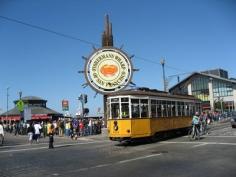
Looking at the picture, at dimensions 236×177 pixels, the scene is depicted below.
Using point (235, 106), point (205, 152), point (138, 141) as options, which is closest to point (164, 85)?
point (138, 141)

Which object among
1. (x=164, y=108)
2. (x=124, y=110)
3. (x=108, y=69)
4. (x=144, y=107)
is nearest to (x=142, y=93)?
(x=144, y=107)

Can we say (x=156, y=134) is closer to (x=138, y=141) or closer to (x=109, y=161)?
(x=138, y=141)

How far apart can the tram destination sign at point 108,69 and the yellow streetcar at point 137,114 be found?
36.5 feet

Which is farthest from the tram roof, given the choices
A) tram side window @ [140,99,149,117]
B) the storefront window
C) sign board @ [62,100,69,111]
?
the storefront window

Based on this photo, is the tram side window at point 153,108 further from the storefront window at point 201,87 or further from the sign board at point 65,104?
the storefront window at point 201,87

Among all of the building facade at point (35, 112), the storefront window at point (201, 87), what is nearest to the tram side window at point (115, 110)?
the building facade at point (35, 112)

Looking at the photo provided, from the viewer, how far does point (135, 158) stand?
1584 cm

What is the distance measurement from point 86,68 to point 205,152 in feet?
68.1

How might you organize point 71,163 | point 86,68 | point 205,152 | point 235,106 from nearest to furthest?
point 71,163
point 205,152
point 86,68
point 235,106

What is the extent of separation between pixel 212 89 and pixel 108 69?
68.0m

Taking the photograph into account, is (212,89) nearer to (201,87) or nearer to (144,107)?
(201,87)

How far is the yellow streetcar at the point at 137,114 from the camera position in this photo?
896 inches

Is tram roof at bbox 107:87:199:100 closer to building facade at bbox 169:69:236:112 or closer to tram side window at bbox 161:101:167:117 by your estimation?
tram side window at bbox 161:101:167:117

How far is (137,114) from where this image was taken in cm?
2314
